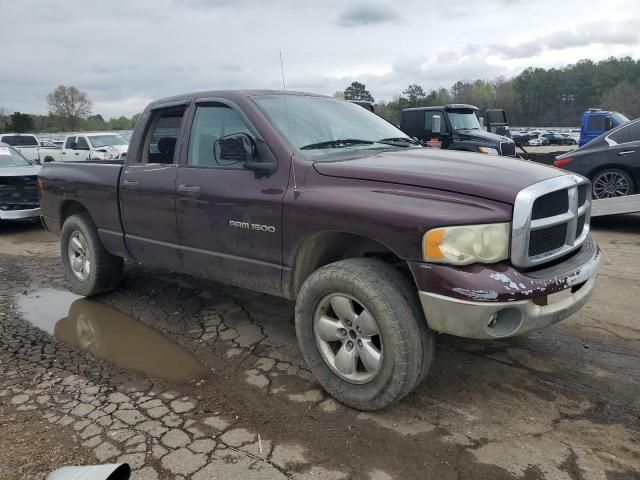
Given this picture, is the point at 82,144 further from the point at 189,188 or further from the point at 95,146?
the point at 189,188

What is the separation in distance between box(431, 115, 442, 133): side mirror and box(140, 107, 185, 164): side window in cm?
1010

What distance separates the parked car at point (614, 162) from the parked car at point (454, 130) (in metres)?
4.15

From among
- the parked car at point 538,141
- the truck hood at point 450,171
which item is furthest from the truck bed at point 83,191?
the parked car at point 538,141

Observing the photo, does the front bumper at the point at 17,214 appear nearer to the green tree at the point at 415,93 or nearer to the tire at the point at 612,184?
the tire at the point at 612,184

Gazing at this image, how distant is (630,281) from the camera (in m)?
5.35

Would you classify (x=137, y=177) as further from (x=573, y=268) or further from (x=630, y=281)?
(x=630, y=281)

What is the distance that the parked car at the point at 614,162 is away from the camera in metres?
8.15

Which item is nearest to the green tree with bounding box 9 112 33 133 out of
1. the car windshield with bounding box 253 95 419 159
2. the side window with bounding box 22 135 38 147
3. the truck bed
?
the side window with bounding box 22 135 38 147

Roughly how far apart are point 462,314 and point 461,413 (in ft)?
2.49

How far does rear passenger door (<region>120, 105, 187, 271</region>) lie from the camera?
4211 millimetres

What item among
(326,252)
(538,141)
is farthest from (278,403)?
(538,141)

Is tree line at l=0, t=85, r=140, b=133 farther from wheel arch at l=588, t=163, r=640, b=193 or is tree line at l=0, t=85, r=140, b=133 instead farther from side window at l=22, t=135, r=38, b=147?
wheel arch at l=588, t=163, r=640, b=193

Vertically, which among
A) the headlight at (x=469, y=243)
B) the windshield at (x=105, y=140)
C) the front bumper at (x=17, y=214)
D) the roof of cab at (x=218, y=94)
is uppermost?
the roof of cab at (x=218, y=94)

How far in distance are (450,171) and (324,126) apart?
1.23 meters
